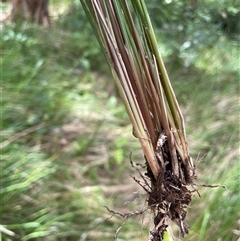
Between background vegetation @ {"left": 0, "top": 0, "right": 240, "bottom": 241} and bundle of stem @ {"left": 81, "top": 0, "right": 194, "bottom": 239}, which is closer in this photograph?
bundle of stem @ {"left": 81, "top": 0, "right": 194, "bottom": 239}

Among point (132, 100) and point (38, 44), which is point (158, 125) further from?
point (38, 44)

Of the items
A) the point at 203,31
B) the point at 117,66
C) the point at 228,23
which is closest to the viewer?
the point at 117,66

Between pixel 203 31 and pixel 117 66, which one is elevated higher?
pixel 117 66

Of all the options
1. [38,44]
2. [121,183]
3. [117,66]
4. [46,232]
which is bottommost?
[121,183]

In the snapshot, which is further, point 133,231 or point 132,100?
point 133,231

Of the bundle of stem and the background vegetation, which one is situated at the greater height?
the bundle of stem

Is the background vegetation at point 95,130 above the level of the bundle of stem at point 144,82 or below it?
below

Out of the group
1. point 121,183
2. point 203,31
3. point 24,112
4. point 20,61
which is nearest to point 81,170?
point 121,183
